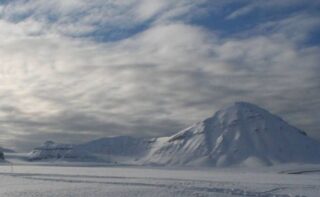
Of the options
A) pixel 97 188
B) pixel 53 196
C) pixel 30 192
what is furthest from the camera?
pixel 97 188

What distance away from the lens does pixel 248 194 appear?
3781 cm

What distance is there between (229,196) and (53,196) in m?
11.9

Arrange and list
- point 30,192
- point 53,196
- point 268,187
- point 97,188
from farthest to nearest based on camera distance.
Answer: point 268,187
point 97,188
point 30,192
point 53,196

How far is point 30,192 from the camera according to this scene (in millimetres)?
36688

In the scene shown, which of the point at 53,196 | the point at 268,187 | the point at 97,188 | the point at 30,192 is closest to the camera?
the point at 53,196

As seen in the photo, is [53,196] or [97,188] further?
[97,188]

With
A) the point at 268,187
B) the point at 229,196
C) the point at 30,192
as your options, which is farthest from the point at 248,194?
the point at 30,192

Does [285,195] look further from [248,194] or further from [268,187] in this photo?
[268,187]

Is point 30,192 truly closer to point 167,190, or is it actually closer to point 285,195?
point 167,190

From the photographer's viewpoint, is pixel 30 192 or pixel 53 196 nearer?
pixel 53 196

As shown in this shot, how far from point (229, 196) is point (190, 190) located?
11.3ft

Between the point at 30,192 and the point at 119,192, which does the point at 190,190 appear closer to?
the point at 119,192

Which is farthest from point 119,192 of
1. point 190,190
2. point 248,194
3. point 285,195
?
point 285,195

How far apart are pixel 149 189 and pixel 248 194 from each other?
23.6 ft
